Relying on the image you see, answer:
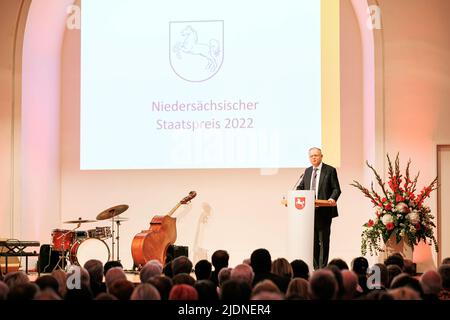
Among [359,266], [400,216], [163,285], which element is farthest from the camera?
[400,216]

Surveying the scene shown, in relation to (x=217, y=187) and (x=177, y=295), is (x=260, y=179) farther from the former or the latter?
(x=177, y=295)

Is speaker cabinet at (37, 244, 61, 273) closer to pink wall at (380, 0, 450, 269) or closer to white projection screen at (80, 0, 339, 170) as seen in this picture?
white projection screen at (80, 0, 339, 170)

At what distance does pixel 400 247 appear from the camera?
8.38 metres

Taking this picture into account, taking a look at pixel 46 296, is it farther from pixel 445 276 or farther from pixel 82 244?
pixel 82 244

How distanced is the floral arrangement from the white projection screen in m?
1.60

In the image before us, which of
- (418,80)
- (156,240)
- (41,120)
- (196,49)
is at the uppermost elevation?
A: (196,49)

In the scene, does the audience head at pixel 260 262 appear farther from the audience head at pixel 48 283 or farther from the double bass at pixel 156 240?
the double bass at pixel 156 240

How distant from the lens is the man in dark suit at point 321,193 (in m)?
7.46

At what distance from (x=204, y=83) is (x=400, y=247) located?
138 inches

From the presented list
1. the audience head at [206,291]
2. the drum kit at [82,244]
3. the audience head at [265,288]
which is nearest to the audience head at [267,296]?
the audience head at [265,288]

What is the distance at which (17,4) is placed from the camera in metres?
9.70

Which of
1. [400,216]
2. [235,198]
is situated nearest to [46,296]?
[400,216]

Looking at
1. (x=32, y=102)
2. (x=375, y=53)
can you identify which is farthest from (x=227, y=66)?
(x=32, y=102)
